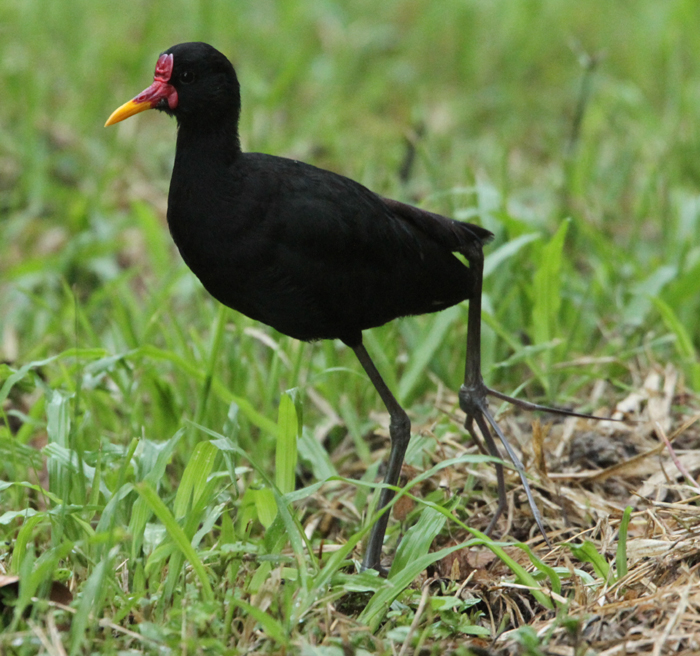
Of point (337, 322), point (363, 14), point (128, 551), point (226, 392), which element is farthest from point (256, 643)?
point (363, 14)

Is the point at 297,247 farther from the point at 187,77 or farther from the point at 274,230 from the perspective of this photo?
the point at 187,77

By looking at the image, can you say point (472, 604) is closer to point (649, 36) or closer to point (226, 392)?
point (226, 392)

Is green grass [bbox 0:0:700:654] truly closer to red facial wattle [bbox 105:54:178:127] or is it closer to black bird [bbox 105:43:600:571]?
black bird [bbox 105:43:600:571]

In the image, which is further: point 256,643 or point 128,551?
point 128,551

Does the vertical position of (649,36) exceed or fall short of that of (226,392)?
it exceeds it

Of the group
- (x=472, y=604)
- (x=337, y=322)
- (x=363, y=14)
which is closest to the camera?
(x=472, y=604)

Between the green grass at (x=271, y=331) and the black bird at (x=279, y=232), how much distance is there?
277mm

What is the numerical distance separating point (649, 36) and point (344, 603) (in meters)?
5.97

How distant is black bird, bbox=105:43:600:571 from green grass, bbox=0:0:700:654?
277 mm

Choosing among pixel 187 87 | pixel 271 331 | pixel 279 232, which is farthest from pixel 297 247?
pixel 271 331

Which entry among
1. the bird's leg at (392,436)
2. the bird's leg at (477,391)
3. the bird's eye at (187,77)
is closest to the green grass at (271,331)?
the bird's leg at (392,436)

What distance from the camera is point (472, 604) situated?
2697 mm

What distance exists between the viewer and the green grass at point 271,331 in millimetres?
2615

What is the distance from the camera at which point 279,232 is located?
2.75m
